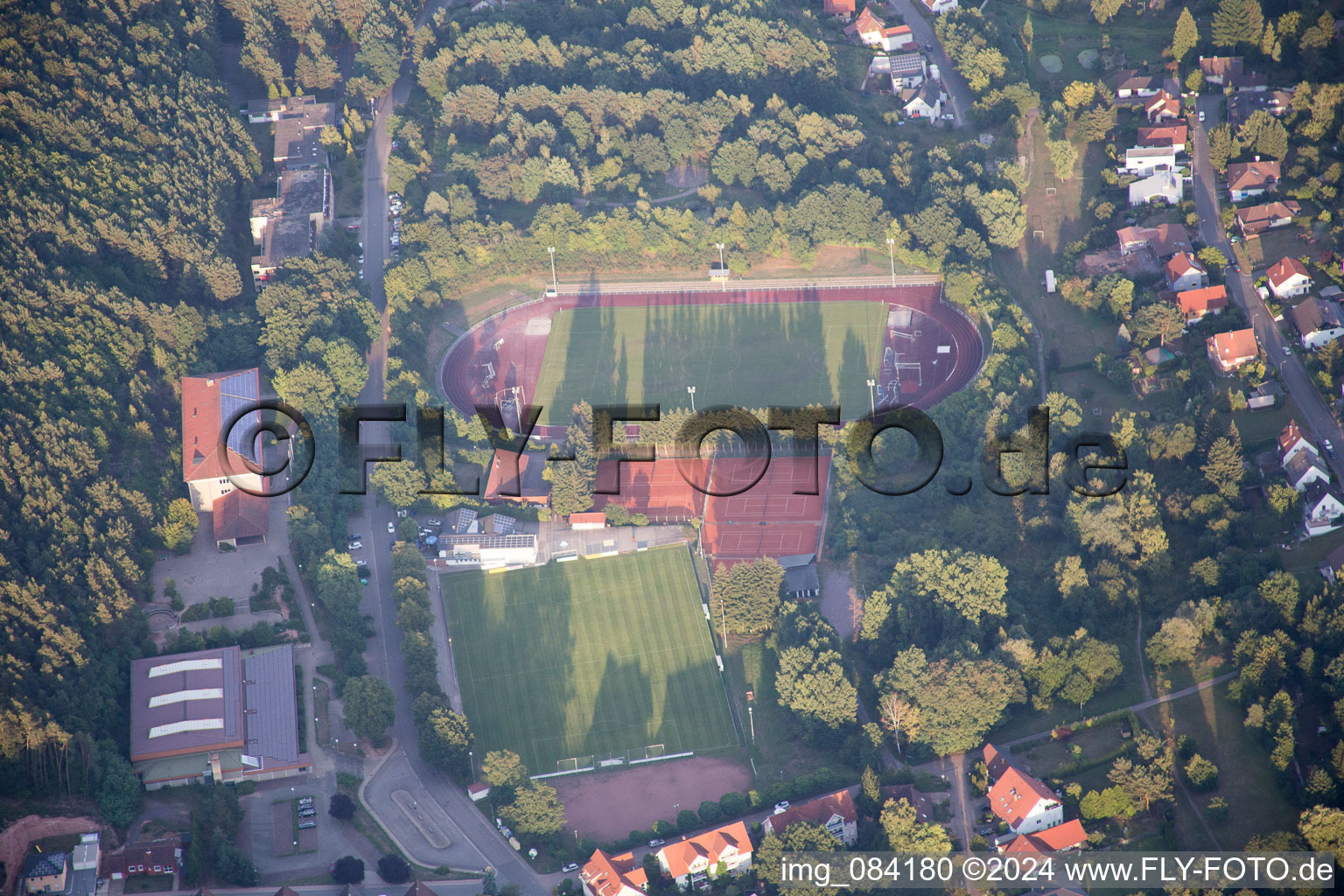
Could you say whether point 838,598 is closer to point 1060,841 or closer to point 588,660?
point 588,660

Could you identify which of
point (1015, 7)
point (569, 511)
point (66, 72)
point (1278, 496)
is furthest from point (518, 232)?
point (1278, 496)

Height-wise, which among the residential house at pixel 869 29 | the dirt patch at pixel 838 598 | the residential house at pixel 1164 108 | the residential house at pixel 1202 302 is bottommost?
the dirt patch at pixel 838 598

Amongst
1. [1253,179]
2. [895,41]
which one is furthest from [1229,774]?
[895,41]

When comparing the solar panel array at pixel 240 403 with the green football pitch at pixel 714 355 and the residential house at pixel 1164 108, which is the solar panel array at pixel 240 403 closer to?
the green football pitch at pixel 714 355

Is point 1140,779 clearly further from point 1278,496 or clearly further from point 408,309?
point 408,309

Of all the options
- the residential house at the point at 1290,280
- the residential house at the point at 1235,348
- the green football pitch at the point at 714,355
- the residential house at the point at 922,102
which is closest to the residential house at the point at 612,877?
the green football pitch at the point at 714,355

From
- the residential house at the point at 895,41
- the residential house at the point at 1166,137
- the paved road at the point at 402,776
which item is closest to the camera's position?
the paved road at the point at 402,776

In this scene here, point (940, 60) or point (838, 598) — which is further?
point (940, 60)
